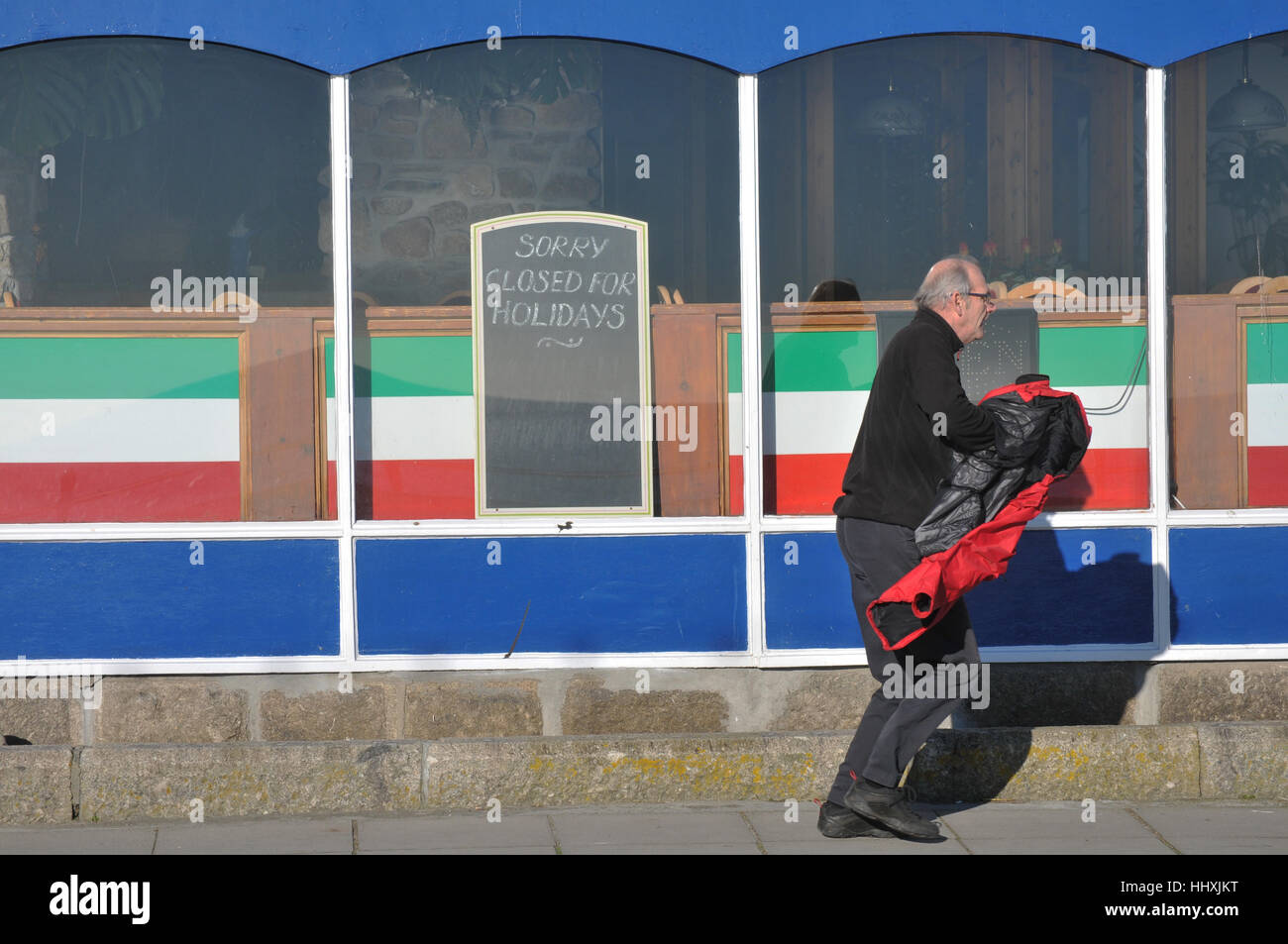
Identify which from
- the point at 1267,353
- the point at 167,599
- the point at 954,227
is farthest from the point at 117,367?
the point at 1267,353

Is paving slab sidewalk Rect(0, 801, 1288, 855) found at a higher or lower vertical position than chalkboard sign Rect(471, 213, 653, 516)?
lower

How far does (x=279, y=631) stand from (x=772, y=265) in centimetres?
259

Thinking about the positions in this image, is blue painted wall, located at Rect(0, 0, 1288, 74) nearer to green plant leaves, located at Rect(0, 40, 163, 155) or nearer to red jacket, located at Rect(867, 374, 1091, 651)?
green plant leaves, located at Rect(0, 40, 163, 155)

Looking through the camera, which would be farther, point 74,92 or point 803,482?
point 803,482

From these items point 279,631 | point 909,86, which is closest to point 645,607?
point 279,631

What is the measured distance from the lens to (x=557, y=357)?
22.8 ft

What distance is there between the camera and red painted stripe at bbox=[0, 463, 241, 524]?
685cm

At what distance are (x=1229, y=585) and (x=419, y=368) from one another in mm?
3581

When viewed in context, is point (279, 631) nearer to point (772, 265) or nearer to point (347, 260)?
point (347, 260)

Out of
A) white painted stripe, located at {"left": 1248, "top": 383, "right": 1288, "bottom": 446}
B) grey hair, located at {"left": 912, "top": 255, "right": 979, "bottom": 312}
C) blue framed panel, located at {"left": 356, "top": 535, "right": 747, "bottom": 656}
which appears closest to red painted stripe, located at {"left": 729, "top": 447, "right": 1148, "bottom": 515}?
white painted stripe, located at {"left": 1248, "top": 383, "right": 1288, "bottom": 446}

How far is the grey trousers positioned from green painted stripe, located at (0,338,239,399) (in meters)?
2.87

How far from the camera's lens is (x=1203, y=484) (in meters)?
7.14

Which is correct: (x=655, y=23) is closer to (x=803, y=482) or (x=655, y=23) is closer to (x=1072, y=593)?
(x=803, y=482)

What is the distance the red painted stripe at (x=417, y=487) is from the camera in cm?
695
